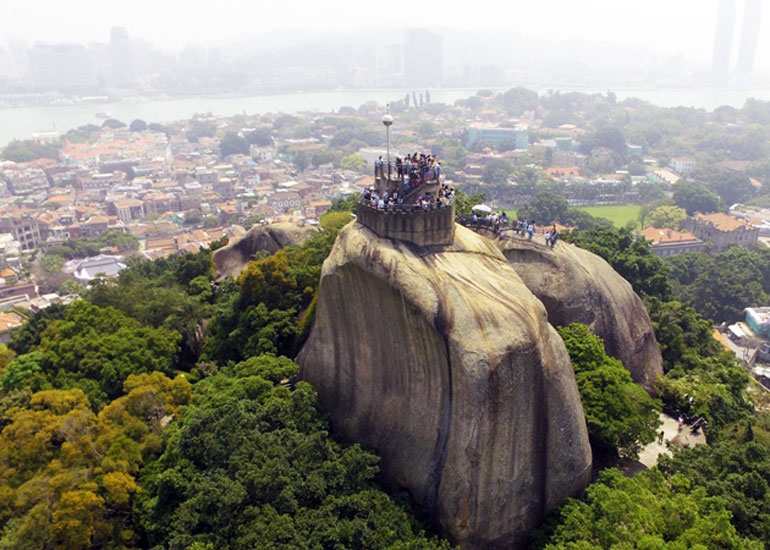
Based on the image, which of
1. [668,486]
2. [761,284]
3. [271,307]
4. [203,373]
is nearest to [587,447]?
[668,486]

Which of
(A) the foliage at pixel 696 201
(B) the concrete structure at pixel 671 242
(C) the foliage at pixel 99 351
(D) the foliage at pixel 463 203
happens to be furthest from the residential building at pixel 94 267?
(A) the foliage at pixel 696 201

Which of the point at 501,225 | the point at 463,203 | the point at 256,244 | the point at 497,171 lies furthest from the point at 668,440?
the point at 497,171

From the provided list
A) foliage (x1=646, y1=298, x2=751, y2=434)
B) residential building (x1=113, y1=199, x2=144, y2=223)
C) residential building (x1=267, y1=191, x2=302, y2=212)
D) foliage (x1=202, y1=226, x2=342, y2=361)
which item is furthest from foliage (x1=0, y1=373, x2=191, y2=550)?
residential building (x1=113, y1=199, x2=144, y2=223)

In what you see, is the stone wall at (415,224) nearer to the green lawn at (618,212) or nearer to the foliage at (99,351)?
the foliage at (99,351)

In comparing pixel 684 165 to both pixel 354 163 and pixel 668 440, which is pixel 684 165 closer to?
pixel 354 163

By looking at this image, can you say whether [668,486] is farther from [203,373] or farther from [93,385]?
[93,385]

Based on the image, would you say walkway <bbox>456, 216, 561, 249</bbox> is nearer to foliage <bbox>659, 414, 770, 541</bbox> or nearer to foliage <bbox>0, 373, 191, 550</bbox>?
foliage <bbox>659, 414, 770, 541</bbox>
